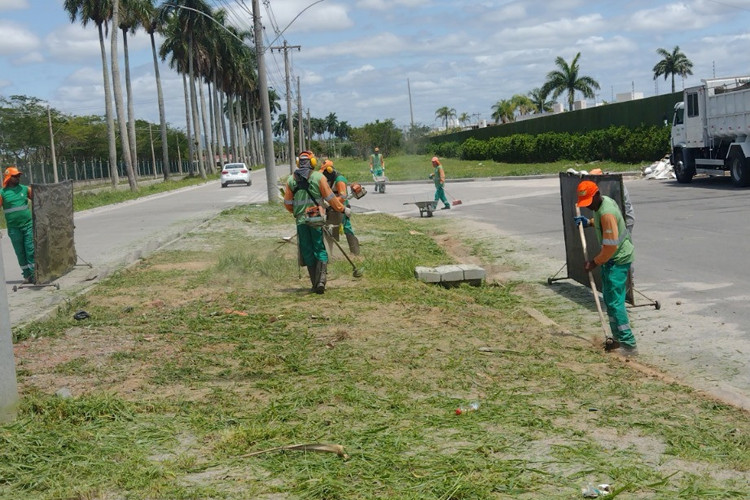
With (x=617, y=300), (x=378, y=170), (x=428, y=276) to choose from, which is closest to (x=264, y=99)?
(x=378, y=170)

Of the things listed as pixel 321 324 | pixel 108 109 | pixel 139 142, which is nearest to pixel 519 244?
pixel 321 324

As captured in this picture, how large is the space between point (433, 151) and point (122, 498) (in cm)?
7810

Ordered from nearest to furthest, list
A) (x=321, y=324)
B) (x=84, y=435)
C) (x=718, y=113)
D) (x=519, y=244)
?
(x=84, y=435)
(x=321, y=324)
(x=519, y=244)
(x=718, y=113)

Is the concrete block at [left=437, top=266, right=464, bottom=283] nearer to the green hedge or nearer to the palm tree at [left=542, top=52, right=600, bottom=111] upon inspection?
the green hedge

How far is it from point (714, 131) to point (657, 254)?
15.6m

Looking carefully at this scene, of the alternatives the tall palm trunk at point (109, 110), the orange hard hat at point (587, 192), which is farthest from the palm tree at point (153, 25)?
the orange hard hat at point (587, 192)

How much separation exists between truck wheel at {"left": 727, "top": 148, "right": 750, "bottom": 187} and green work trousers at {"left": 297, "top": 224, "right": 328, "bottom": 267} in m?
18.3

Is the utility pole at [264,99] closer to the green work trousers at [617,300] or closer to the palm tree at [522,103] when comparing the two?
the green work trousers at [617,300]

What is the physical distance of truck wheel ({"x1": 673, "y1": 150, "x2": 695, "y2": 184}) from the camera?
28859 millimetres

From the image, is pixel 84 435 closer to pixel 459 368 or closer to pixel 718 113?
pixel 459 368

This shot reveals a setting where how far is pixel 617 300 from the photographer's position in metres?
7.94

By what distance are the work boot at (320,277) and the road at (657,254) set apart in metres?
2.96

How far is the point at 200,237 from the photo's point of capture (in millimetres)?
18969

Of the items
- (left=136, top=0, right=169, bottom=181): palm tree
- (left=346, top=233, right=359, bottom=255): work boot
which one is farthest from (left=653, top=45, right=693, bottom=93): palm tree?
(left=346, top=233, right=359, bottom=255): work boot
